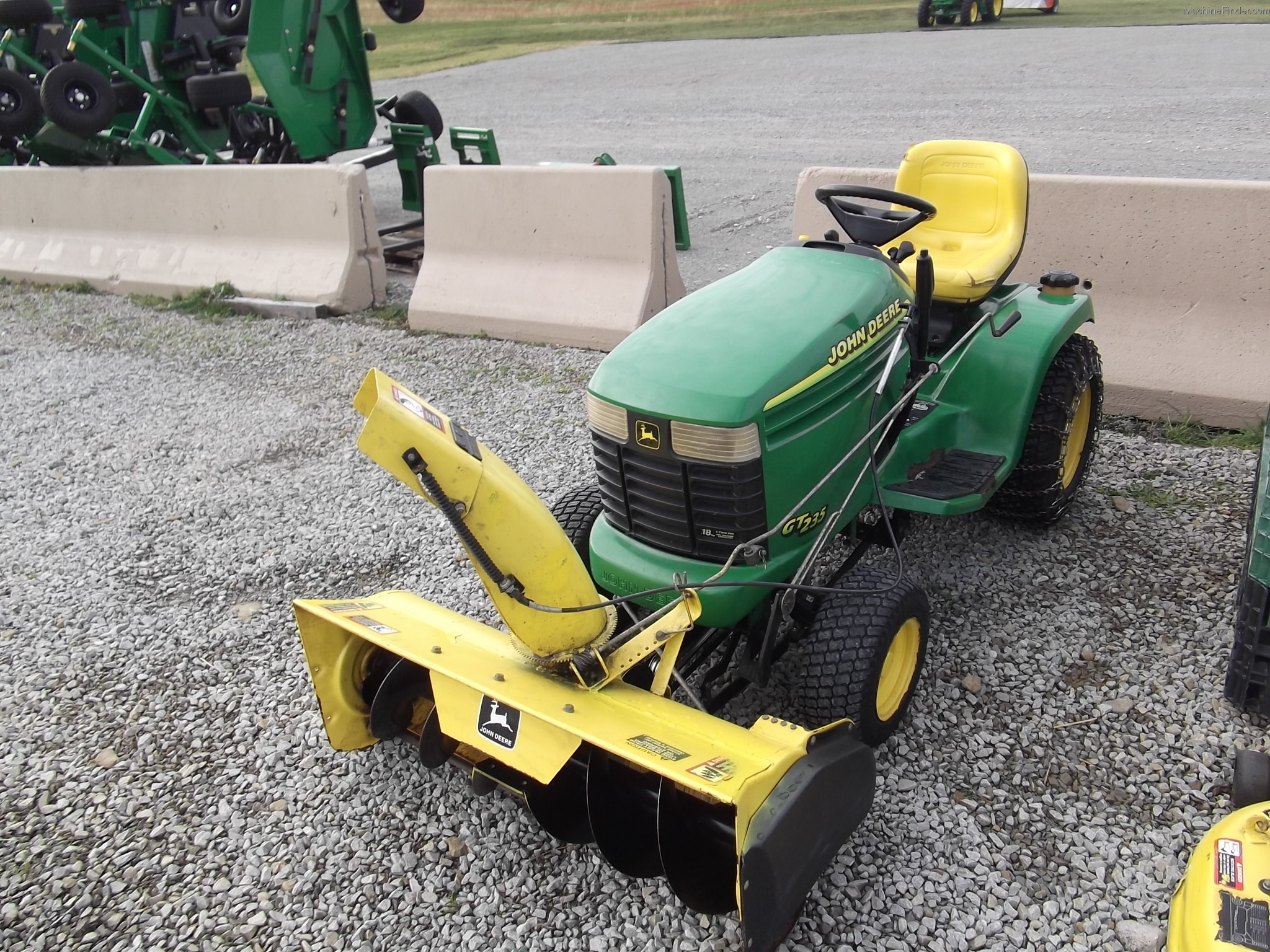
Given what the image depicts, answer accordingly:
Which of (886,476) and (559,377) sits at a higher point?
(886,476)

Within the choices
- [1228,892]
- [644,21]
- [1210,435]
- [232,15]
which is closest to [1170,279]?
[1210,435]

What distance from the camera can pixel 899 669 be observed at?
2.84 m

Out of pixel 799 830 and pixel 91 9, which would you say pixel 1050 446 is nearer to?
pixel 799 830

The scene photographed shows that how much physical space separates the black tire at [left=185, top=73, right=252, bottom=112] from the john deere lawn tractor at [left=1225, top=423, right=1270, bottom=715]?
8.03 meters

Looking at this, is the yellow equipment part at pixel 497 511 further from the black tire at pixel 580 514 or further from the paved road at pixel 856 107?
the paved road at pixel 856 107

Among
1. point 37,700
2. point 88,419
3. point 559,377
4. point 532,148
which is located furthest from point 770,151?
point 37,700

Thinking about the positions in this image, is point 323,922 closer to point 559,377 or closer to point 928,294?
point 928,294

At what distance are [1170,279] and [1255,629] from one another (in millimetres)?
2133

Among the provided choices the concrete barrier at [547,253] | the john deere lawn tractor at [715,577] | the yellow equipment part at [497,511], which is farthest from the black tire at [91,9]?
the yellow equipment part at [497,511]

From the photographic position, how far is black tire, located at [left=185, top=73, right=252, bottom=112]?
8.14m

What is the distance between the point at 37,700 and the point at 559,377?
9.65ft

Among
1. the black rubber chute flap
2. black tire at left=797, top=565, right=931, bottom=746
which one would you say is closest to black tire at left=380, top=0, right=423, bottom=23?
black tire at left=797, top=565, right=931, bottom=746

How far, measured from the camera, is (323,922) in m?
2.42

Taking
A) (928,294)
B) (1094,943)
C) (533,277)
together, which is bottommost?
(1094,943)
